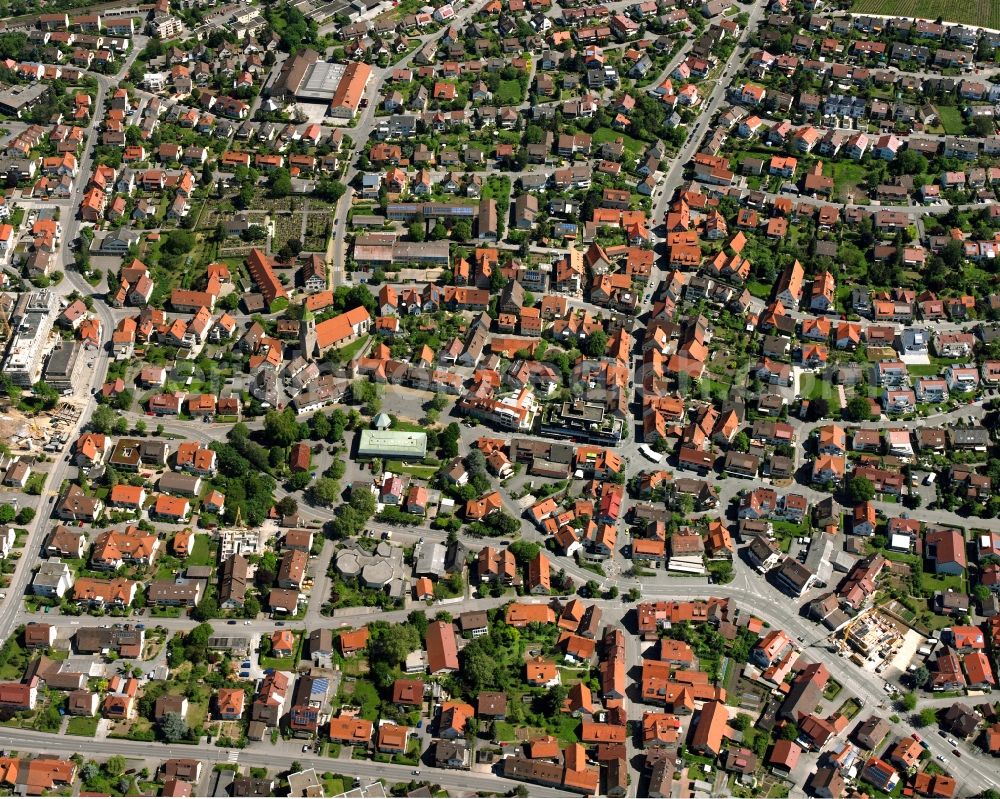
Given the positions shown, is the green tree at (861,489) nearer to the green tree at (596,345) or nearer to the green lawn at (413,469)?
the green tree at (596,345)

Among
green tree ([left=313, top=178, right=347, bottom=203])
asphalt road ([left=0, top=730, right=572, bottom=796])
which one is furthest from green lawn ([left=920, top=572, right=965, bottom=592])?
green tree ([left=313, top=178, right=347, bottom=203])

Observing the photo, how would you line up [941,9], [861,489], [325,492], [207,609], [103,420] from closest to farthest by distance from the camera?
[207,609] < [325,492] < [861,489] < [103,420] < [941,9]

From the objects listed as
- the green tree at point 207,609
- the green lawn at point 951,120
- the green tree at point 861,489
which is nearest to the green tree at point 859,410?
the green tree at point 861,489

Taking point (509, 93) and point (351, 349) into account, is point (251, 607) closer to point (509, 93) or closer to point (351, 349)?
point (351, 349)

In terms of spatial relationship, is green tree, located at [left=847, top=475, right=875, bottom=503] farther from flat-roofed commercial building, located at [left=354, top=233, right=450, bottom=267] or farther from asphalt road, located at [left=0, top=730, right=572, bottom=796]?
flat-roofed commercial building, located at [left=354, top=233, right=450, bottom=267]

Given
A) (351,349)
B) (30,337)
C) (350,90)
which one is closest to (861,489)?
(351,349)

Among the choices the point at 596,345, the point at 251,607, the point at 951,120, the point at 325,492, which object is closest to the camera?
the point at 251,607
